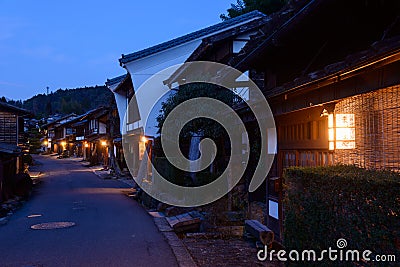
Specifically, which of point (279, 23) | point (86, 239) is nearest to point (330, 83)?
point (279, 23)

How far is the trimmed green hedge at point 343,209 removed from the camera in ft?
12.7

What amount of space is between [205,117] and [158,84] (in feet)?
43.2

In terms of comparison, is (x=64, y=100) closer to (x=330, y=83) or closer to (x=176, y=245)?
(x=176, y=245)

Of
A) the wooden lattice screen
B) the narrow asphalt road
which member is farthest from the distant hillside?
the wooden lattice screen

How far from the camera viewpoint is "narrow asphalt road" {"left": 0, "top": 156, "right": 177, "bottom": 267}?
8211 millimetres

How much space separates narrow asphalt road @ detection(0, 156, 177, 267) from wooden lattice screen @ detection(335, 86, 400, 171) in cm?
423

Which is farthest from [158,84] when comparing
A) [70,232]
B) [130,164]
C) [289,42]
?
[289,42]

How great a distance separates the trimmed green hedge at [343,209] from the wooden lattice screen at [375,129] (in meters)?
1.11

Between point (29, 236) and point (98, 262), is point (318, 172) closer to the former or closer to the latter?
point (98, 262)

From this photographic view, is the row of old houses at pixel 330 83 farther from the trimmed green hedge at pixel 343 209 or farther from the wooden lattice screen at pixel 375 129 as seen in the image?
the trimmed green hedge at pixel 343 209

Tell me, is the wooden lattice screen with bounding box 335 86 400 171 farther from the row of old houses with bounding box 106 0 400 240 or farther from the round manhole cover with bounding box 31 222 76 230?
the round manhole cover with bounding box 31 222 76 230

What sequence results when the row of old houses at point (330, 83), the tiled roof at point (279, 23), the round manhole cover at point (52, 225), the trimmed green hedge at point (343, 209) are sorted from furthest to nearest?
the round manhole cover at point (52, 225)
the tiled roof at point (279, 23)
the row of old houses at point (330, 83)
the trimmed green hedge at point (343, 209)

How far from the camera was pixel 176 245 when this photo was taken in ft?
31.6

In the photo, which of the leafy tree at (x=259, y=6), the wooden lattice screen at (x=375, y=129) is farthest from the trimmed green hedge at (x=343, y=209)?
the leafy tree at (x=259, y=6)
